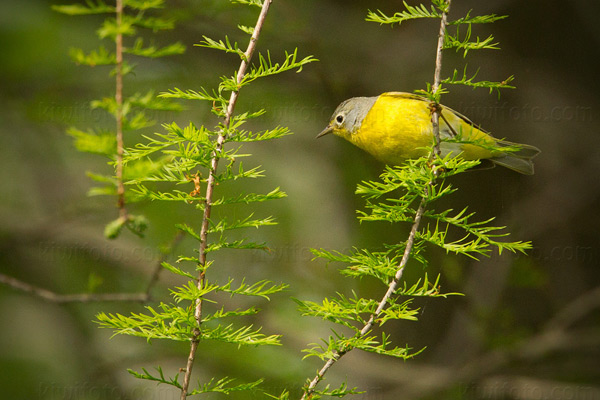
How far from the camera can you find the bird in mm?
1599

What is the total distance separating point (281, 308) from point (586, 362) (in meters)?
1.37

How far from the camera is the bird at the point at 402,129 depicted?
1.60m

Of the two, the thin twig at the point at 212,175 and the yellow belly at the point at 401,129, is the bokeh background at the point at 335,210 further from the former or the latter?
the thin twig at the point at 212,175

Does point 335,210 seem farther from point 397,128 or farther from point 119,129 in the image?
point 119,129

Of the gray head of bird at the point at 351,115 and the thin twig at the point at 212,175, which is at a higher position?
the thin twig at the point at 212,175

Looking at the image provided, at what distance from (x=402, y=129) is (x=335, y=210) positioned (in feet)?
4.53

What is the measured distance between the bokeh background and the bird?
318mm

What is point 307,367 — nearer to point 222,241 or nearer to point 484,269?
point 484,269

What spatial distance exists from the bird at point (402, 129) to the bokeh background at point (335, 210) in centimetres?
32

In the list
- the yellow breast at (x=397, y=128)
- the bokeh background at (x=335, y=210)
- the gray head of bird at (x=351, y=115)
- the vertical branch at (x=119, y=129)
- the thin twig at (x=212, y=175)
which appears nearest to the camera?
the vertical branch at (x=119, y=129)

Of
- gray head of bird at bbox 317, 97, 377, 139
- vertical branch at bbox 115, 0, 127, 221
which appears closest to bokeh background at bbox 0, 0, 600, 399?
gray head of bird at bbox 317, 97, 377, 139

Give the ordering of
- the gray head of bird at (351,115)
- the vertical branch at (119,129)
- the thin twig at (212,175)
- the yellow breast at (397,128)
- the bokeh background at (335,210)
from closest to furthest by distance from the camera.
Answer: the vertical branch at (119,129) → the thin twig at (212,175) → the yellow breast at (397,128) → the gray head of bird at (351,115) → the bokeh background at (335,210)

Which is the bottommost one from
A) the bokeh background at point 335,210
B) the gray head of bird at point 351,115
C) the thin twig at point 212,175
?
the bokeh background at point 335,210

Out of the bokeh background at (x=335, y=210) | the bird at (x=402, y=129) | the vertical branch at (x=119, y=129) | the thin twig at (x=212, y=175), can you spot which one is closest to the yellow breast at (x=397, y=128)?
the bird at (x=402, y=129)
